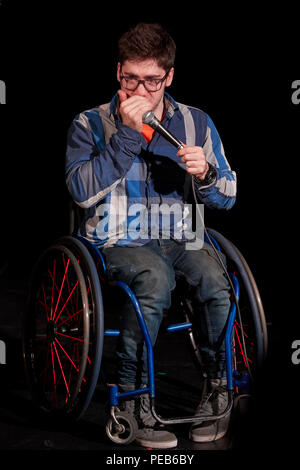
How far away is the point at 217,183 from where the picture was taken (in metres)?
2.06

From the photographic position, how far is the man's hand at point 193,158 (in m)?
1.92

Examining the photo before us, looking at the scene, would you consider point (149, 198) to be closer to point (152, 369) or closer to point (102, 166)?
point (102, 166)

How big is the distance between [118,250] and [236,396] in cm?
58

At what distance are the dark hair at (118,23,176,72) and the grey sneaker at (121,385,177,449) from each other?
101 centimetres

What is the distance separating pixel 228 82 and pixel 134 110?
2.06 m

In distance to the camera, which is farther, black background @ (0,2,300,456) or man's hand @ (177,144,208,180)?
black background @ (0,2,300,456)

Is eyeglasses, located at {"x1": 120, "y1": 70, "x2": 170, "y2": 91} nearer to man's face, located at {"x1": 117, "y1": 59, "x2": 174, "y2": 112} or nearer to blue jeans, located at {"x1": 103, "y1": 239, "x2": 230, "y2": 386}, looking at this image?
man's face, located at {"x1": 117, "y1": 59, "x2": 174, "y2": 112}

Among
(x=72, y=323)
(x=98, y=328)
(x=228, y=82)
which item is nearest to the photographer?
(x=98, y=328)

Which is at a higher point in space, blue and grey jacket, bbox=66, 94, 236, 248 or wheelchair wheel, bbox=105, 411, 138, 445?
blue and grey jacket, bbox=66, 94, 236, 248

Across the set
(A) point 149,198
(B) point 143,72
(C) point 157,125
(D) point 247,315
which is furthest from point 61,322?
(B) point 143,72

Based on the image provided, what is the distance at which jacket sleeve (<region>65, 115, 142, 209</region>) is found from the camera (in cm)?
195

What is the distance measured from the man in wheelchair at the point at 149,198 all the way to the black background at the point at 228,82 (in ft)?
2.98

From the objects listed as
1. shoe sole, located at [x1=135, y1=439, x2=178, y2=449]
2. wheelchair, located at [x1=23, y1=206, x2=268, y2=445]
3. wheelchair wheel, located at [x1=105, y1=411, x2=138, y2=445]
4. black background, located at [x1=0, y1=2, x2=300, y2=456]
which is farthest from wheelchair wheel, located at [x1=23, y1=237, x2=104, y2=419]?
black background, located at [x1=0, y1=2, x2=300, y2=456]

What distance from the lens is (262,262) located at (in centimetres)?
A: 438
